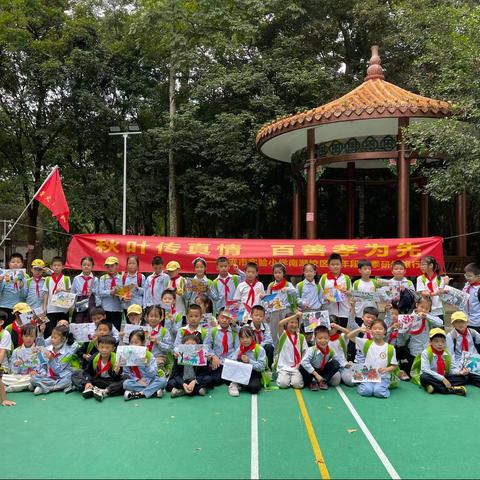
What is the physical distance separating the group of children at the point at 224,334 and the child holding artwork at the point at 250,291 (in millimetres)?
14

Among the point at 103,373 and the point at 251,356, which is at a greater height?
the point at 251,356

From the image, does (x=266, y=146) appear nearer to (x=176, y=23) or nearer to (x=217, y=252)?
(x=217, y=252)

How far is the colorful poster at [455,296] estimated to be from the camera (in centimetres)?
607

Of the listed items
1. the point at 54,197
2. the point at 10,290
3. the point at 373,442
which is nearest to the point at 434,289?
the point at 373,442

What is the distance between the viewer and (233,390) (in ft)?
17.6

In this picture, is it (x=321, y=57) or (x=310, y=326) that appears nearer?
(x=310, y=326)

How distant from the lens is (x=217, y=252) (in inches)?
321

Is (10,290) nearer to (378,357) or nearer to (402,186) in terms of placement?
(378,357)

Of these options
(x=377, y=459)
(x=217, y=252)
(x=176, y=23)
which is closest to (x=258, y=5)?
(x=176, y=23)

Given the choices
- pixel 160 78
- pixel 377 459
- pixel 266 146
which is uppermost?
pixel 160 78

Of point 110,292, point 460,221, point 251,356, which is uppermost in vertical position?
point 460,221

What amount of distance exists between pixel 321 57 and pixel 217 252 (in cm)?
1161

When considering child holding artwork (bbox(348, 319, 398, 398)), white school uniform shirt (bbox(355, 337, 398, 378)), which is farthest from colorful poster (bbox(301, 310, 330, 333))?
white school uniform shirt (bbox(355, 337, 398, 378))

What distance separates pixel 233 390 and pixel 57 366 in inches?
81.0
